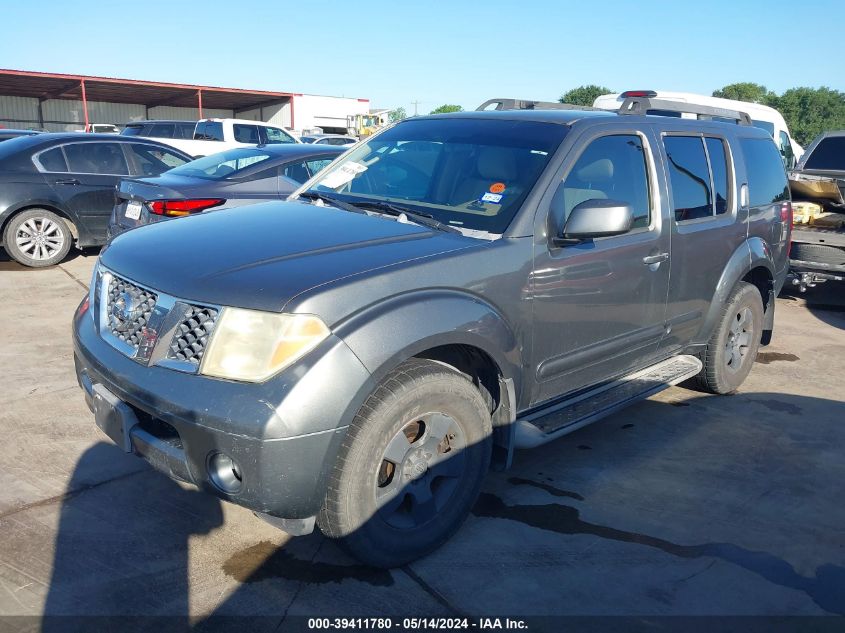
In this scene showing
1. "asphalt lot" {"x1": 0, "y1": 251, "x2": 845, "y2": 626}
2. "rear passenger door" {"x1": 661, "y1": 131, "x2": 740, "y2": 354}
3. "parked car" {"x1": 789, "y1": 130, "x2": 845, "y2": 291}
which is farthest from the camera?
"parked car" {"x1": 789, "y1": 130, "x2": 845, "y2": 291}

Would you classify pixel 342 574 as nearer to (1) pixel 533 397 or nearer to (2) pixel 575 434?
(1) pixel 533 397

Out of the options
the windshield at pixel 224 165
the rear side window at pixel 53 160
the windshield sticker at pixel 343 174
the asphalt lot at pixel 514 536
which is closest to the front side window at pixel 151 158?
the rear side window at pixel 53 160

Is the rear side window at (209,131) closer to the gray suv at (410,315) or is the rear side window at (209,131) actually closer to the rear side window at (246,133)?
the rear side window at (246,133)

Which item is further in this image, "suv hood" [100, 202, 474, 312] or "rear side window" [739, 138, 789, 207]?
"rear side window" [739, 138, 789, 207]

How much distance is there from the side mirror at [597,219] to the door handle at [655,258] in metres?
0.61

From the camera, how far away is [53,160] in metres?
8.67

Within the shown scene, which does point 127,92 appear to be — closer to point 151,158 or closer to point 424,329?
point 151,158

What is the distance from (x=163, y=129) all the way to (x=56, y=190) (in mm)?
11277

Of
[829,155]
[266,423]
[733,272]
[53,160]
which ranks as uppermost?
[829,155]

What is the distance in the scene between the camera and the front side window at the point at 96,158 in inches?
347

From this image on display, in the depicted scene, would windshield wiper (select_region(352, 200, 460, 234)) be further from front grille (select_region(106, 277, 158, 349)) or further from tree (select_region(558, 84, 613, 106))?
tree (select_region(558, 84, 613, 106))

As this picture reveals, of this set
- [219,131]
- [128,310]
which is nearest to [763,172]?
[128,310]

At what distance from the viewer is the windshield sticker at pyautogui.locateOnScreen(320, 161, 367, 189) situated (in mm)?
4086

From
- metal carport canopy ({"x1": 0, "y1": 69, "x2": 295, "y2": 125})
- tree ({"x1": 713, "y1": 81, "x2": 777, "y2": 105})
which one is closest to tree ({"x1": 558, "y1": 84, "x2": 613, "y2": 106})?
tree ({"x1": 713, "y1": 81, "x2": 777, "y2": 105})
